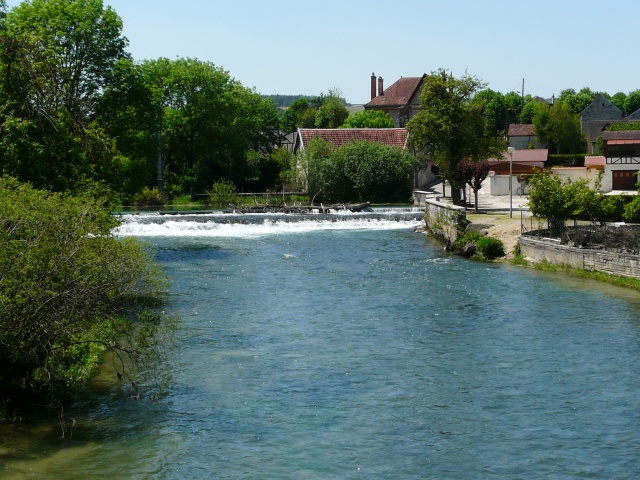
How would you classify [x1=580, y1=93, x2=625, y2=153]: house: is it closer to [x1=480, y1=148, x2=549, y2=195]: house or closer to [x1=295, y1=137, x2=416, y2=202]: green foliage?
[x1=480, y1=148, x2=549, y2=195]: house

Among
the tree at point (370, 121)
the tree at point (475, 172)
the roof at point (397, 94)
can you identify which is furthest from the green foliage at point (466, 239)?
the roof at point (397, 94)

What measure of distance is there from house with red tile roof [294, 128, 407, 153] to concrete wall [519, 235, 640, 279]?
3689 cm

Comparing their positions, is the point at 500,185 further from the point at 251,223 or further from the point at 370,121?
the point at 370,121

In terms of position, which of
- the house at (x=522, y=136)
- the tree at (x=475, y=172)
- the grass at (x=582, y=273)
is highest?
the house at (x=522, y=136)

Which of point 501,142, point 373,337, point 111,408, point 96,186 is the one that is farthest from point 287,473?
point 501,142

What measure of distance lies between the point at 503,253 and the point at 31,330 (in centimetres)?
2495

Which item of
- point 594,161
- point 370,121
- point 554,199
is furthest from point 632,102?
point 554,199

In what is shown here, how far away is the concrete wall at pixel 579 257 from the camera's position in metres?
29.1

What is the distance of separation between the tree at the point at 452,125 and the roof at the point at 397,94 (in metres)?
51.0

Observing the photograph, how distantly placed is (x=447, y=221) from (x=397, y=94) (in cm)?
6482

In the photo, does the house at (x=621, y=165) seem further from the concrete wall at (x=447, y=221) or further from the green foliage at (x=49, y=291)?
the green foliage at (x=49, y=291)

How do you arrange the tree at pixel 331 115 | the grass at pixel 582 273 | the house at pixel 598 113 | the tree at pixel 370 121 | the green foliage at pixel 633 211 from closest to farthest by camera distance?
the grass at pixel 582 273 < the green foliage at pixel 633 211 < the tree at pixel 370 121 < the house at pixel 598 113 < the tree at pixel 331 115

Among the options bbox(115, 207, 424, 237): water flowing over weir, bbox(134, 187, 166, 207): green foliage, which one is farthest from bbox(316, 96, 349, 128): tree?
bbox(115, 207, 424, 237): water flowing over weir

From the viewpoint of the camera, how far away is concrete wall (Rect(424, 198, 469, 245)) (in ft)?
136
